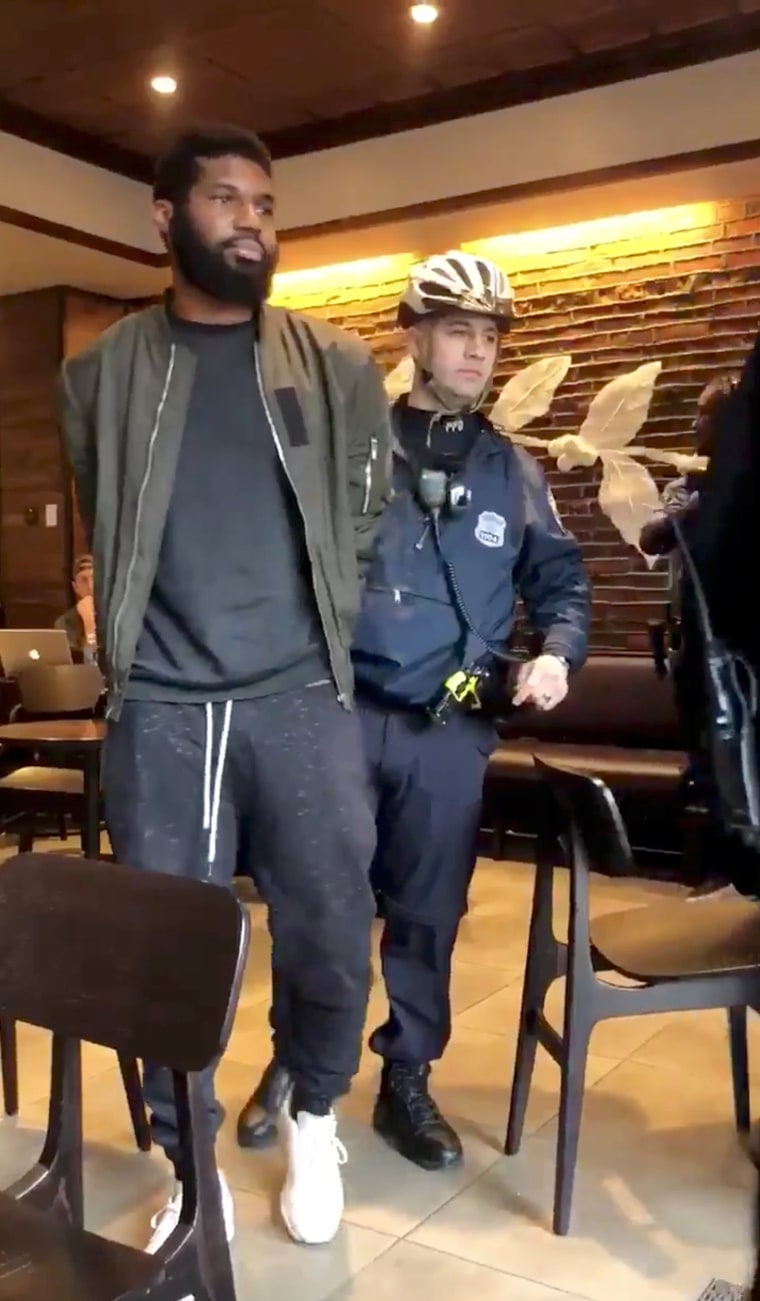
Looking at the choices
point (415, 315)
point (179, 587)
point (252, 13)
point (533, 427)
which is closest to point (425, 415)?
point (415, 315)

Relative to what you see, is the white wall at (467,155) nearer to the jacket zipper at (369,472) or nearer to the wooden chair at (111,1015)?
the jacket zipper at (369,472)

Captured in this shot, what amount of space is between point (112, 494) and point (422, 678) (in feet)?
2.13

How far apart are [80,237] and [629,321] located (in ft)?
8.36

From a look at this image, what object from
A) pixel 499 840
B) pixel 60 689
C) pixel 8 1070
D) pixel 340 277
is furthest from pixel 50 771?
pixel 340 277

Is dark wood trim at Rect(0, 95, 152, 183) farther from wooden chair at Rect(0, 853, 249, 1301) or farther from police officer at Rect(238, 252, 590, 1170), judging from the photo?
wooden chair at Rect(0, 853, 249, 1301)

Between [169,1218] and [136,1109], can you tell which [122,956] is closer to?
[169,1218]

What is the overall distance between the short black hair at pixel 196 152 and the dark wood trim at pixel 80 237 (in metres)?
3.65

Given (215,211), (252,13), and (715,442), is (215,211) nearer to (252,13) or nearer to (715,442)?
(715,442)

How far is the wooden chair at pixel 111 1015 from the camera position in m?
1.19

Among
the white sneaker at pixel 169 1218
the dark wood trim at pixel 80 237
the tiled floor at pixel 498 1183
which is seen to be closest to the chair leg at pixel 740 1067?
the tiled floor at pixel 498 1183

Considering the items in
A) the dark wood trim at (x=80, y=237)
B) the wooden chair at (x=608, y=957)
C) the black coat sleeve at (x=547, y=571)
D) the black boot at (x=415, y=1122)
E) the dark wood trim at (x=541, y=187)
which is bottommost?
the black boot at (x=415, y=1122)

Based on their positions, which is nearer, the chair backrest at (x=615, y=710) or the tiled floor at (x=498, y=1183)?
the tiled floor at (x=498, y=1183)

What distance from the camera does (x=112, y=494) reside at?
1.86 m

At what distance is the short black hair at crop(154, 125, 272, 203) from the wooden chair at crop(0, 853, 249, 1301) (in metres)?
1.06
